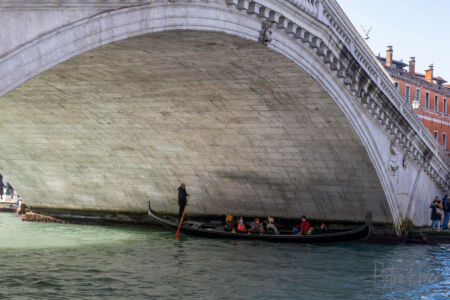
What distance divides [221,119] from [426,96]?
13406 millimetres

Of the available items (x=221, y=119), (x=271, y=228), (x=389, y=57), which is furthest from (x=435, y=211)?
(x=389, y=57)

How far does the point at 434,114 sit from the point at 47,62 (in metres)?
20.4

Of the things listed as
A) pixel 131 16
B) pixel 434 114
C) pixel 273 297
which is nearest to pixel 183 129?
pixel 273 297

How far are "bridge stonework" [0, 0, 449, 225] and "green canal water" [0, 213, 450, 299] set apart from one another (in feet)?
4.92

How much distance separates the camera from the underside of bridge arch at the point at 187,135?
385 inches

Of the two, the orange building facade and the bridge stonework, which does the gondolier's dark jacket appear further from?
the orange building facade

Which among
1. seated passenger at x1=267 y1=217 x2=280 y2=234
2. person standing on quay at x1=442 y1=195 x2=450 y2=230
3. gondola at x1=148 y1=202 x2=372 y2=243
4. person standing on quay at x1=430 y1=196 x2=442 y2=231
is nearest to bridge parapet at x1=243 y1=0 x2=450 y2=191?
person standing on quay at x1=442 y1=195 x2=450 y2=230

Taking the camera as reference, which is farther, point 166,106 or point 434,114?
point 434,114

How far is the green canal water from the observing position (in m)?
8.00

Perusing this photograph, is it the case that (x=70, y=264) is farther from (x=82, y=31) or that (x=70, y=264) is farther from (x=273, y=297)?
(x=82, y=31)

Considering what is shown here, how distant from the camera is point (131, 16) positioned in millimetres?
6301

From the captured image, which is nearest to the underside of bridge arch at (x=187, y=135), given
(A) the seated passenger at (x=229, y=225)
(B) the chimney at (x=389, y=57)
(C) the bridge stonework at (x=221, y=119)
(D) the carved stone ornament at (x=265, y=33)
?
(C) the bridge stonework at (x=221, y=119)

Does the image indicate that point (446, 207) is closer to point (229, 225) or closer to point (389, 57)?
point (229, 225)

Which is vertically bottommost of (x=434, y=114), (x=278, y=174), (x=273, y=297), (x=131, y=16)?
(x=273, y=297)
